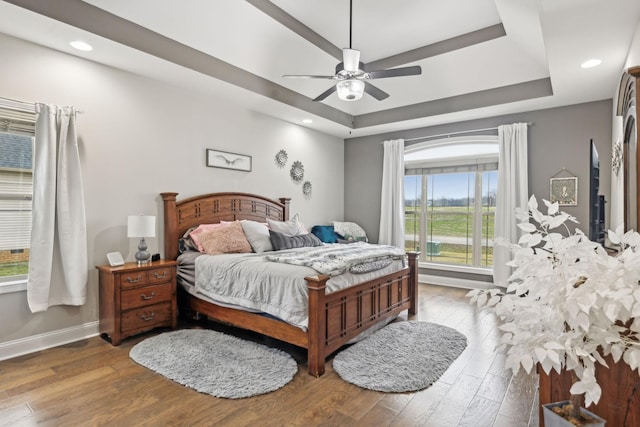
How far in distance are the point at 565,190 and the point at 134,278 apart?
5.35 meters

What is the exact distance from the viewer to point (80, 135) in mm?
3338

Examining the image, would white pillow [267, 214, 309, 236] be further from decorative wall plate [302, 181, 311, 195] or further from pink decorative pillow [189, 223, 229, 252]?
decorative wall plate [302, 181, 311, 195]

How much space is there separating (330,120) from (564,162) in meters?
3.35

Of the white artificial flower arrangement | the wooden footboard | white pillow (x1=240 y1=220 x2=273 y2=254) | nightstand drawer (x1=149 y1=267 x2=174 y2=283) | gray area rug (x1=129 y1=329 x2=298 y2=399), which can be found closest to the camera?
the white artificial flower arrangement

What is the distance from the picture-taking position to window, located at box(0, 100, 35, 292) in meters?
2.99

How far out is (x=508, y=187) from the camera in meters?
5.02

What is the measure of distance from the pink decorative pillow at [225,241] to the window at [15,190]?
60.9 inches

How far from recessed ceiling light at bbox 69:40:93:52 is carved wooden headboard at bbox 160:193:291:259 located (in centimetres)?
153

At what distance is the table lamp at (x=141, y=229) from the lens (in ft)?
11.1

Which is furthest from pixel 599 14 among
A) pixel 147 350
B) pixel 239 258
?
pixel 147 350

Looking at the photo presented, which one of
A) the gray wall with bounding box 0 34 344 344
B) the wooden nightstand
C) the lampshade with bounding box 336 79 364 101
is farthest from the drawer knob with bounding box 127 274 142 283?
the lampshade with bounding box 336 79 364 101

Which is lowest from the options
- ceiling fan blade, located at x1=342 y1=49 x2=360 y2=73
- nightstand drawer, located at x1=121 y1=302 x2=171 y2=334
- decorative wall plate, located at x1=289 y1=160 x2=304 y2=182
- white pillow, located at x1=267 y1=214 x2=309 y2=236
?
nightstand drawer, located at x1=121 y1=302 x2=171 y2=334

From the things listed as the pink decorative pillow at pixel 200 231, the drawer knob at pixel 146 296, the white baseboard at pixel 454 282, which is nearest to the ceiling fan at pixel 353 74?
the pink decorative pillow at pixel 200 231

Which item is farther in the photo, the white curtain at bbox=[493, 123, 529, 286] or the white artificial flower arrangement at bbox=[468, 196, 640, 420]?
the white curtain at bbox=[493, 123, 529, 286]
